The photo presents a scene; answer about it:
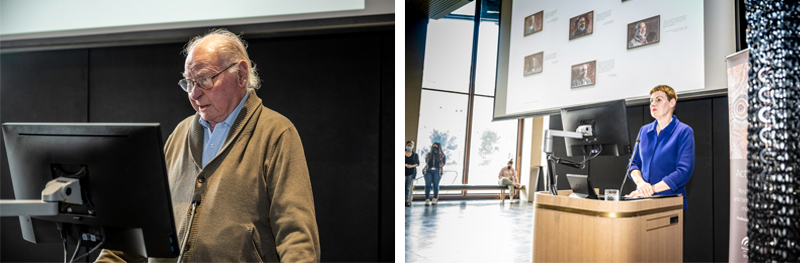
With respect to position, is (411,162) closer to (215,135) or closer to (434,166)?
(434,166)

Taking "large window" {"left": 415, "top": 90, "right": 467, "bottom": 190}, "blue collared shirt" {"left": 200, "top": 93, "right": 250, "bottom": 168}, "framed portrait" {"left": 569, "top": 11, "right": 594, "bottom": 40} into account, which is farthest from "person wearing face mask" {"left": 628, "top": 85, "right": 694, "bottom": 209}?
"blue collared shirt" {"left": 200, "top": 93, "right": 250, "bottom": 168}

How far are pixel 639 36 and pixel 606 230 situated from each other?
55.6 inches

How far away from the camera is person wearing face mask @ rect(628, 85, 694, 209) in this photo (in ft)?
8.59

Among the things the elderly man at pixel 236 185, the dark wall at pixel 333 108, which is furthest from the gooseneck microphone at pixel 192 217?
the dark wall at pixel 333 108

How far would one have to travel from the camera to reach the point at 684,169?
8.55 ft

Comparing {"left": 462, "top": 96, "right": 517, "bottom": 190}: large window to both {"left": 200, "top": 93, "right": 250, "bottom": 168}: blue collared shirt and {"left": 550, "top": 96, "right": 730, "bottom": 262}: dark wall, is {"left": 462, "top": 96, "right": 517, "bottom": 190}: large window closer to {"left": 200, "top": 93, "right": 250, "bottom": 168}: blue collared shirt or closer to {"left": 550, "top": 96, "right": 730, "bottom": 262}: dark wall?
{"left": 550, "top": 96, "right": 730, "bottom": 262}: dark wall

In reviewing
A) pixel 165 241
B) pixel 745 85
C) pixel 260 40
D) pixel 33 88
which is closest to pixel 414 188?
pixel 260 40

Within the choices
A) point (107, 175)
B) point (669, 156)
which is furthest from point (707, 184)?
point (107, 175)

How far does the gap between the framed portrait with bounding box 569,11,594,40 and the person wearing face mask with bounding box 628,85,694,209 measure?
2.15ft

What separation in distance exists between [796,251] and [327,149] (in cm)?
272

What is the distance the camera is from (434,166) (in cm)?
421

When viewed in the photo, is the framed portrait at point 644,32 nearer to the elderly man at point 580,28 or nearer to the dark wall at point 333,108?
the elderly man at point 580,28

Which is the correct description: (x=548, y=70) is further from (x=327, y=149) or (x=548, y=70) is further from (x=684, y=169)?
(x=327, y=149)

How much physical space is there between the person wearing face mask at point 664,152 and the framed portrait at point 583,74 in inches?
16.4
